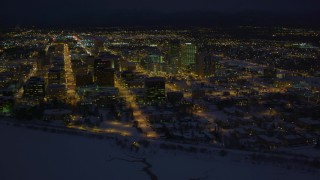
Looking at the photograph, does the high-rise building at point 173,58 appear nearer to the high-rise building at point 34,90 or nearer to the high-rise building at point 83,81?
the high-rise building at point 83,81

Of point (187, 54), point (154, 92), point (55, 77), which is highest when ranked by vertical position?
point (187, 54)

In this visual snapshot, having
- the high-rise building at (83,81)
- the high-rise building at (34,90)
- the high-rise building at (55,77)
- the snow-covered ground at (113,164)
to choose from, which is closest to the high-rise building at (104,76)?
the high-rise building at (83,81)

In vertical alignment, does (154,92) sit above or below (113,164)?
above

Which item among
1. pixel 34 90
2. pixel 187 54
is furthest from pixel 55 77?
pixel 187 54

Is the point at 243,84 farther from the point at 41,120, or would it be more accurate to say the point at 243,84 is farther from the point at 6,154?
the point at 6,154

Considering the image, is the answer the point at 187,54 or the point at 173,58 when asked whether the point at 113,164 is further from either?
the point at 173,58

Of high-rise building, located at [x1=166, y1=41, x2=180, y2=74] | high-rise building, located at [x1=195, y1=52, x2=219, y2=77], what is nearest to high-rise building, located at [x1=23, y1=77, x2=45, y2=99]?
high-rise building, located at [x1=166, y1=41, x2=180, y2=74]
